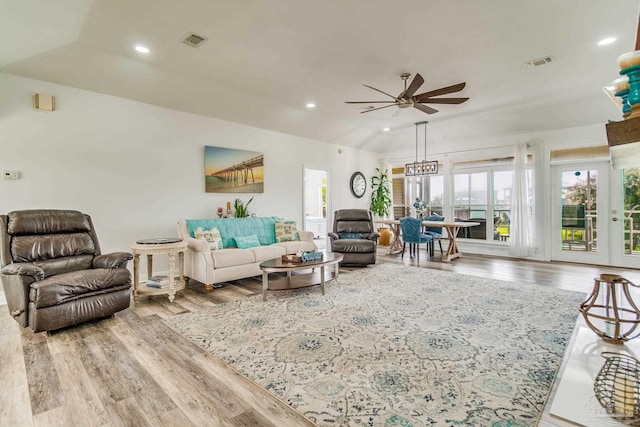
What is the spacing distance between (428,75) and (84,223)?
470 centimetres

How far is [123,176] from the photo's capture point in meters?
4.43

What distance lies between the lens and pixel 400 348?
2488 mm

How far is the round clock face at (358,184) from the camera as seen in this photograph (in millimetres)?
8266

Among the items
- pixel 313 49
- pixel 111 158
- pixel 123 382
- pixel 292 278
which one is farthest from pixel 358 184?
pixel 123 382

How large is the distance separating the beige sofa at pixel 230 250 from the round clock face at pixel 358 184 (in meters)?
3.13

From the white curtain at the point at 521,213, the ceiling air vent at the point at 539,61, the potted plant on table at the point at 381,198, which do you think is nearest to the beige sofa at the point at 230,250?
the potted plant on table at the point at 381,198

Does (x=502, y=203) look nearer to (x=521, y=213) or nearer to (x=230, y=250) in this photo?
(x=521, y=213)

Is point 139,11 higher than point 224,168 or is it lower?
higher

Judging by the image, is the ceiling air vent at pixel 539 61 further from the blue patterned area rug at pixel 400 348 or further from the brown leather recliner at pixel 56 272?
the brown leather recliner at pixel 56 272

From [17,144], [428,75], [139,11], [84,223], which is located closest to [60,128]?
[17,144]

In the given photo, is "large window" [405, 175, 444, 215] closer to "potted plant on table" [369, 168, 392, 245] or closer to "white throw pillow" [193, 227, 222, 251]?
"potted plant on table" [369, 168, 392, 245]

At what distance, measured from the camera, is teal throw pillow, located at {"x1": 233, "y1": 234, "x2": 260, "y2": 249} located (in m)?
4.84

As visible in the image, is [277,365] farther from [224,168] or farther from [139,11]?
[224,168]

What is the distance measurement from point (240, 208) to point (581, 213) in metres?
6.52
